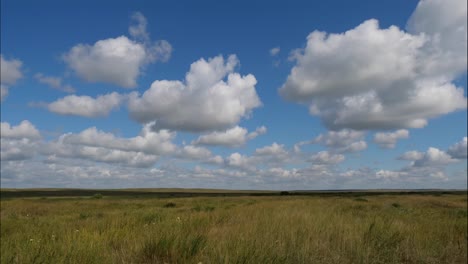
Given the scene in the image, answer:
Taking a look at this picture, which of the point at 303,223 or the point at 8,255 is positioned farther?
A: the point at 303,223

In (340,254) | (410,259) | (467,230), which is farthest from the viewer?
(467,230)

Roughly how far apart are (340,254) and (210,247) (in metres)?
2.42

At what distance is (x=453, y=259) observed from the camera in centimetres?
811

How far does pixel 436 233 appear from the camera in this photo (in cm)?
1083

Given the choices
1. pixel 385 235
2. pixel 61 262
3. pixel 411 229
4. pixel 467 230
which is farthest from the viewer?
pixel 467 230

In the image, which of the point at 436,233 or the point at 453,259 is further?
the point at 436,233

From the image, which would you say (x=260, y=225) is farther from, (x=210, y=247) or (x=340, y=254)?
(x=210, y=247)

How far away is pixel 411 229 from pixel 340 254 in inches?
161

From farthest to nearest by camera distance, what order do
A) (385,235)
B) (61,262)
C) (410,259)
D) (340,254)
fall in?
1. (385,235)
2. (410,259)
3. (340,254)
4. (61,262)

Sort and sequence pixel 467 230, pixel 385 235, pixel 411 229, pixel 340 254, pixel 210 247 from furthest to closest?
pixel 467 230, pixel 411 229, pixel 385 235, pixel 340 254, pixel 210 247

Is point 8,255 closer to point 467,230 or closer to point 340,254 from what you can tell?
point 340,254

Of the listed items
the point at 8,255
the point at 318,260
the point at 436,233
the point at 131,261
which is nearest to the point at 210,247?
the point at 131,261

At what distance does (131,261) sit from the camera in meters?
5.50

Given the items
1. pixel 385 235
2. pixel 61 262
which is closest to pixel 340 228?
pixel 385 235
